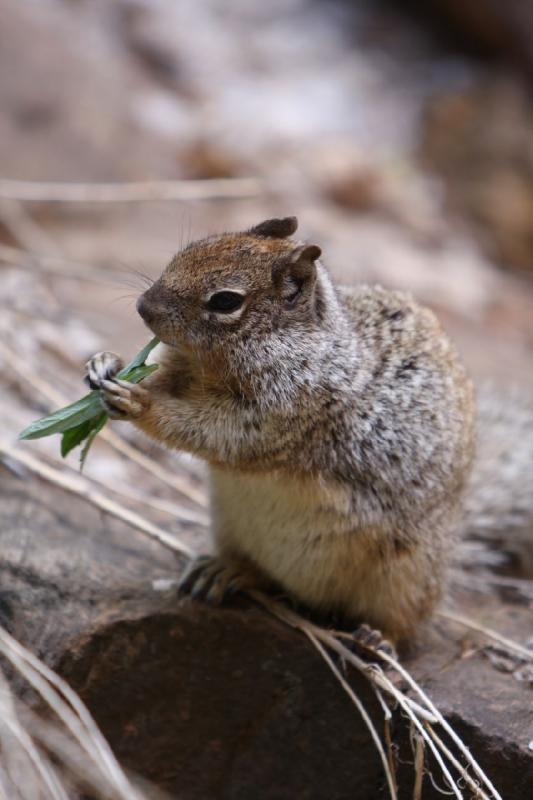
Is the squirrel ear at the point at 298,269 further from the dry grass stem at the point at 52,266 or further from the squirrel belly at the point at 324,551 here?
the dry grass stem at the point at 52,266

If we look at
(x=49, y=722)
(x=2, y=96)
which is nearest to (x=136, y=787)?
(x=49, y=722)

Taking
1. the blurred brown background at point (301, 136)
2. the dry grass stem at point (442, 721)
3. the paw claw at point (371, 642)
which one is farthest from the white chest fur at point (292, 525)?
the blurred brown background at point (301, 136)

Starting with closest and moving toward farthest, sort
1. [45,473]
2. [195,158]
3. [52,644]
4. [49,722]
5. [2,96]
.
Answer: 1. [49,722]
2. [52,644]
3. [45,473]
4. [2,96]
5. [195,158]

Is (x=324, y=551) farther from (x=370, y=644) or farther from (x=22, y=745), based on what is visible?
(x=22, y=745)

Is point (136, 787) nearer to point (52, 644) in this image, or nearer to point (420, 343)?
point (52, 644)

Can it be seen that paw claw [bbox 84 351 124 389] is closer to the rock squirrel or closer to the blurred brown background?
the rock squirrel
